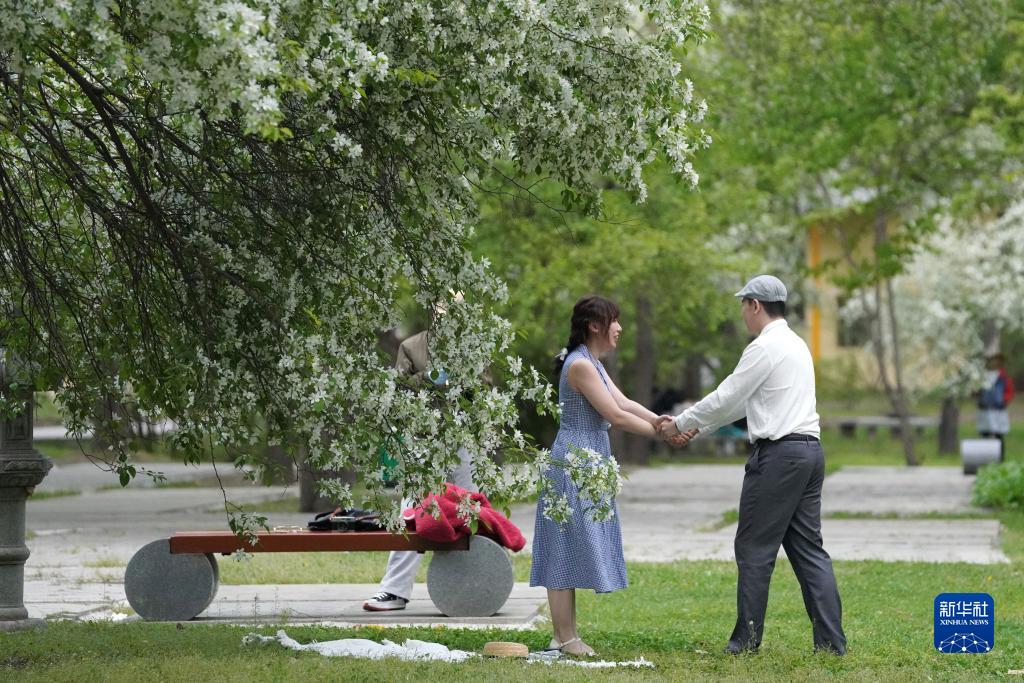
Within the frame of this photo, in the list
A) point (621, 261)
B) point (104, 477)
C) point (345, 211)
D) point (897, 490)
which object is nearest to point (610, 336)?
point (345, 211)

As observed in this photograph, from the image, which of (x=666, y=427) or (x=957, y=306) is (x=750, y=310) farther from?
(x=957, y=306)

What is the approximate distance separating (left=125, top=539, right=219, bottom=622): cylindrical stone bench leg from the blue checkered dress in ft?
8.68

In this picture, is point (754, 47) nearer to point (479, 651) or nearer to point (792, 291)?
point (479, 651)

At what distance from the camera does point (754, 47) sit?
18969mm

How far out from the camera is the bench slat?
9.27 meters

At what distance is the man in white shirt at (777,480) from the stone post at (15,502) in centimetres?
383

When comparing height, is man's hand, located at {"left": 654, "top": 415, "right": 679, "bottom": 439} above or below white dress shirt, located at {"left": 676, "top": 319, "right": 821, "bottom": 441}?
below

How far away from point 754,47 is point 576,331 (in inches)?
466

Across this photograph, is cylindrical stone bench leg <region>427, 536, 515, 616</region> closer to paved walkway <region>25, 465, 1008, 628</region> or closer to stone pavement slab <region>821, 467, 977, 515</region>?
paved walkway <region>25, 465, 1008, 628</region>

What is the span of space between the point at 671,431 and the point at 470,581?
6.58ft

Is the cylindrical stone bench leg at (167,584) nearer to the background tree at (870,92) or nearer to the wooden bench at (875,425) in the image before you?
the background tree at (870,92)

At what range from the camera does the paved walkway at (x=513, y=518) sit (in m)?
10.4

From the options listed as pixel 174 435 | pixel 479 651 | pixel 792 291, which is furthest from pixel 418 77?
pixel 792 291

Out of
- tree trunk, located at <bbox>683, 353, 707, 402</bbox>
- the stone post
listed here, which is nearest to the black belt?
the stone post
